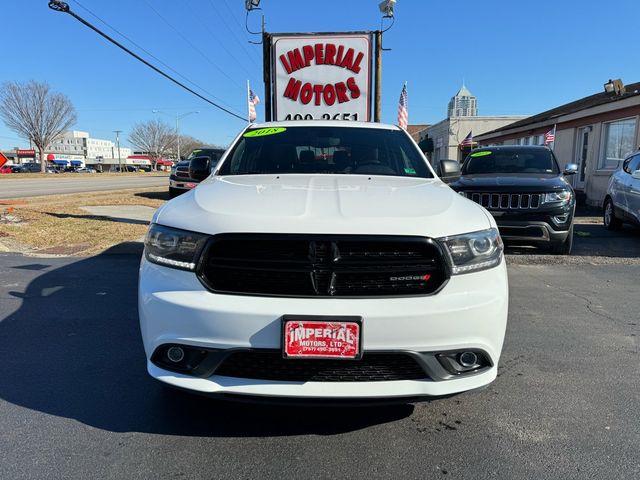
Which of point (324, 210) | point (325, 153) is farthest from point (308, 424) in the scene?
point (325, 153)

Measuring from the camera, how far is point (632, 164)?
9031 mm

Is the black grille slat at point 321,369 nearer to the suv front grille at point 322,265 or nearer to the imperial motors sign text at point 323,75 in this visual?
the suv front grille at point 322,265

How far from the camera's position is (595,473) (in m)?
2.19

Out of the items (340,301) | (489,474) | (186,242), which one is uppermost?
(186,242)

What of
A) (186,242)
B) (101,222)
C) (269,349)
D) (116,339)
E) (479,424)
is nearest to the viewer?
(269,349)

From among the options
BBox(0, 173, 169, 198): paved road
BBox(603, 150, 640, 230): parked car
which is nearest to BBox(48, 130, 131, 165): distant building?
BBox(0, 173, 169, 198): paved road

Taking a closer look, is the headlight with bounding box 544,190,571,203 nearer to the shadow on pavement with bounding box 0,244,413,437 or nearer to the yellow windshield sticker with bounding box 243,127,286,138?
the yellow windshield sticker with bounding box 243,127,286,138

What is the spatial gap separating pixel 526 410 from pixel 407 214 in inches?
56.2

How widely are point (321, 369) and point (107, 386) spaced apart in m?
1.58

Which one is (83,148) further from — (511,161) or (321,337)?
(321,337)

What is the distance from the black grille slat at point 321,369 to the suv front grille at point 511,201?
5.32m

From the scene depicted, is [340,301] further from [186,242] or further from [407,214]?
[186,242]

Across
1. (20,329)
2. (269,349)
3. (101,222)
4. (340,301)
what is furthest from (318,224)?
(101,222)

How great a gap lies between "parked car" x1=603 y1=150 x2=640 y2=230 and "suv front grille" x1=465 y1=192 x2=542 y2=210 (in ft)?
9.30
